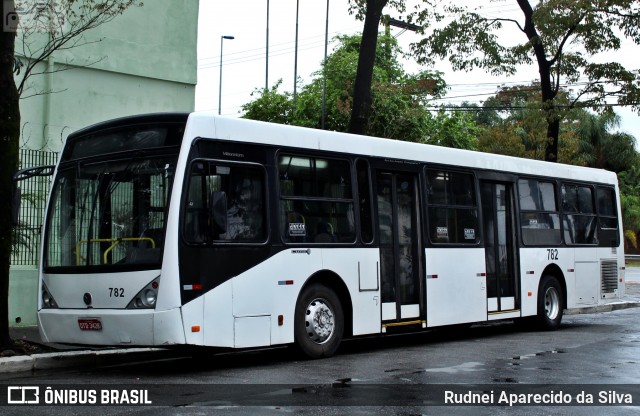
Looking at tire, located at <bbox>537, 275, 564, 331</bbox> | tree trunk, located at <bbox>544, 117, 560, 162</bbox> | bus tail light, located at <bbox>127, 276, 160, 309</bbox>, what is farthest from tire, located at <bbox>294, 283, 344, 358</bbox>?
tree trunk, located at <bbox>544, 117, 560, 162</bbox>

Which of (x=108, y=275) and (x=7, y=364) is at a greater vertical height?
(x=108, y=275)

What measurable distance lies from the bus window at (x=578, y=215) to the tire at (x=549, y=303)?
37.8 inches

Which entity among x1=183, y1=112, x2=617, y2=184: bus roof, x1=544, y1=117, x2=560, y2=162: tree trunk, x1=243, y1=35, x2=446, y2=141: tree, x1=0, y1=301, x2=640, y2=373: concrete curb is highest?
x1=243, y1=35, x2=446, y2=141: tree

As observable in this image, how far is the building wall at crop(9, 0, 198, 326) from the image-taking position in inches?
642

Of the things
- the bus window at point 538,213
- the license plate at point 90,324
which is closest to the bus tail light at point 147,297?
the license plate at point 90,324

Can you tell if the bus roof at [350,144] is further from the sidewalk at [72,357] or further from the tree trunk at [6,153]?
the sidewalk at [72,357]

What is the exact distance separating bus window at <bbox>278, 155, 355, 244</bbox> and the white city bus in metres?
0.02

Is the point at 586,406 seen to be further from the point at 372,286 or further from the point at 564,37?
the point at 564,37

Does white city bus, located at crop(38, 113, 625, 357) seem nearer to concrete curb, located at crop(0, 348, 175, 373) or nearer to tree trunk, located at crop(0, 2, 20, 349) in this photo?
concrete curb, located at crop(0, 348, 175, 373)

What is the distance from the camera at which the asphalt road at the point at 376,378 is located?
7820mm

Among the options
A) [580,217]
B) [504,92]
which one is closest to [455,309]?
[580,217]

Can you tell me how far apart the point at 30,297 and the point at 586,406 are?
10.3m

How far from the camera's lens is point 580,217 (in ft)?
58.2

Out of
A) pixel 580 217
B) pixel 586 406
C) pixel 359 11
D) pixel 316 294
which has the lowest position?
pixel 586 406
